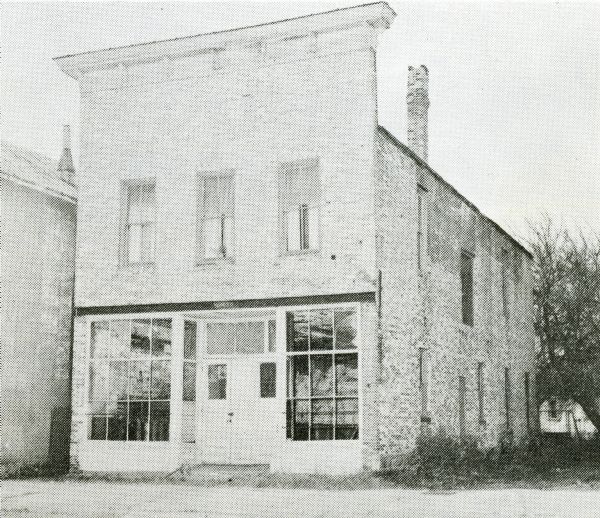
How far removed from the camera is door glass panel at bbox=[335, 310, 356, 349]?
15727 mm

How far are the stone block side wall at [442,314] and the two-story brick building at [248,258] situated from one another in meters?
0.10

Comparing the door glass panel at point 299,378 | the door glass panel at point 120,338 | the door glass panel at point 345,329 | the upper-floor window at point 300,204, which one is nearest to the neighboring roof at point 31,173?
the door glass panel at point 120,338

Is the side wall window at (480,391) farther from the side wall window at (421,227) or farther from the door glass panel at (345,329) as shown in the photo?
the door glass panel at (345,329)

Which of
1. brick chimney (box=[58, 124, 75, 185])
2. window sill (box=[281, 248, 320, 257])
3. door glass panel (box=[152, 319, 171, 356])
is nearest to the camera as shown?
window sill (box=[281, 248, 320, 257])

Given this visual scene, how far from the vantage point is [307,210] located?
652 inches

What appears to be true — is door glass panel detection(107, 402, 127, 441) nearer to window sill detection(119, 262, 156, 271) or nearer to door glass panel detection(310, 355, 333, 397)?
window sill detection(119, 262, 156, 271)

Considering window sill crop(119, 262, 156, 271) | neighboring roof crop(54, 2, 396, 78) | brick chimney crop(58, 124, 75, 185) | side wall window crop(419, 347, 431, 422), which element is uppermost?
neighboring roof crop(54, 2, 396, 78)

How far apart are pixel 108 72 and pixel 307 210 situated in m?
5.48

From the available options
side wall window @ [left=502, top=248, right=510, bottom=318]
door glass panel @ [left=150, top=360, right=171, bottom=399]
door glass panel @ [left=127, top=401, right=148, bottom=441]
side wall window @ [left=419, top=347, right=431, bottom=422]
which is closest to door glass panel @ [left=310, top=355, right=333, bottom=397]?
door glass panel @ [left=150, top=360, right=171, bottom=399]

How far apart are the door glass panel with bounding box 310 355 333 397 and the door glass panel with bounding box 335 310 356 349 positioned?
36 cm

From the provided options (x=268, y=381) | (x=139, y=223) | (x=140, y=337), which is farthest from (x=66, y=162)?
(x=268, y=381)

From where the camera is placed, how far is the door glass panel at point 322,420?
50.9 feet

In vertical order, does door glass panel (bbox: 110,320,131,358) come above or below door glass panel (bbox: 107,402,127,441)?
above

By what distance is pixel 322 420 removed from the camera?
15602 millimetres
